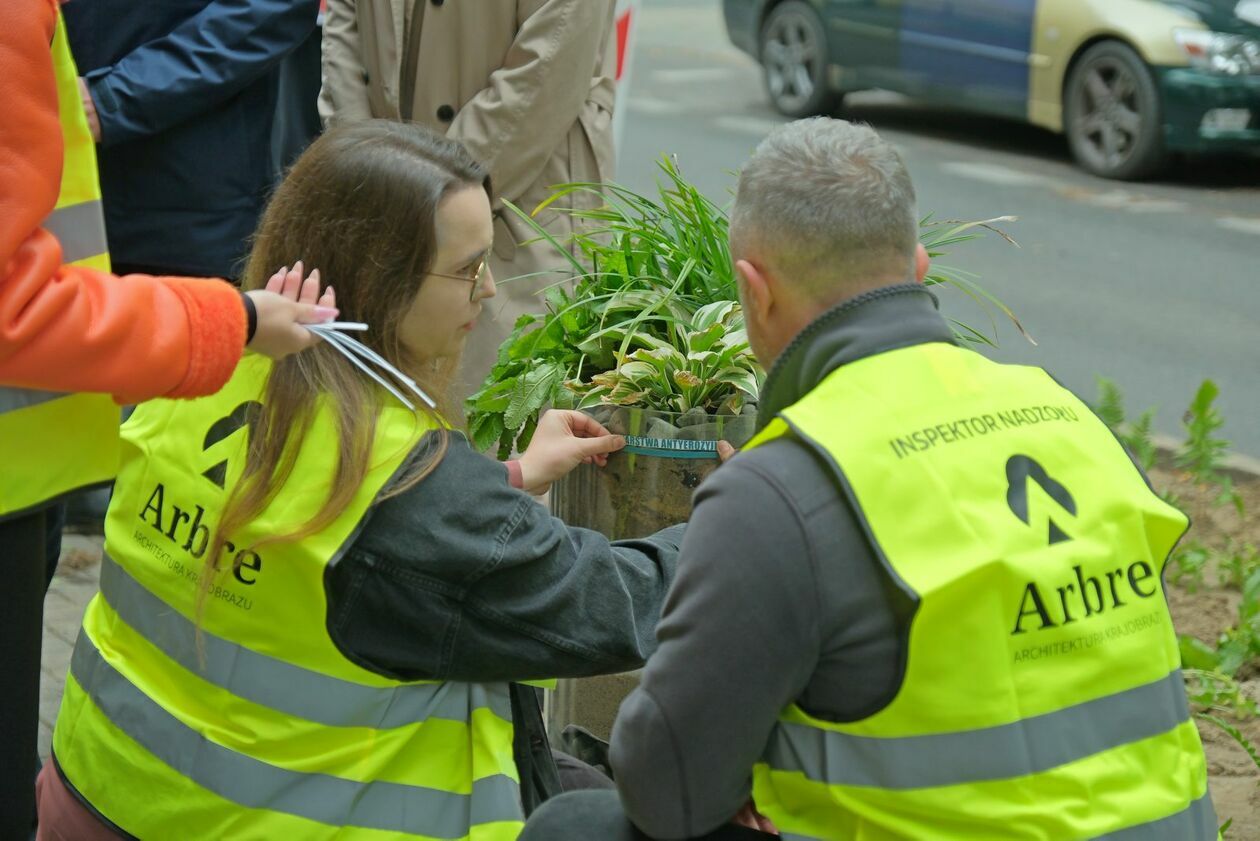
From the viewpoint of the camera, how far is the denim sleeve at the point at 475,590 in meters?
2.24

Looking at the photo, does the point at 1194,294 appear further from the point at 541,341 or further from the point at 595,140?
the point at 541,341

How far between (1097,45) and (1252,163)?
→ 4.69ft

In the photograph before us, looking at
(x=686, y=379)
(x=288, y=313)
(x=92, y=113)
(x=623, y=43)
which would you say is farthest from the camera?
(x=623, y=43)

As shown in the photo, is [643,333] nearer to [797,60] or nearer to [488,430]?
[488,430]

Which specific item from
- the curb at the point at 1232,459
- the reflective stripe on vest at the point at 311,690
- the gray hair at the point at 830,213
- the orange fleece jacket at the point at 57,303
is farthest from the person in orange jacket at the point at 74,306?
the curb at the point at 1232,459

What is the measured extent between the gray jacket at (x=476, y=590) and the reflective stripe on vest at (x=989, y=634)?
409 millimetres

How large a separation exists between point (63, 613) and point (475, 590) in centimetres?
269

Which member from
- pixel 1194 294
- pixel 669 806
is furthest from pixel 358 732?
pixel 1194 294

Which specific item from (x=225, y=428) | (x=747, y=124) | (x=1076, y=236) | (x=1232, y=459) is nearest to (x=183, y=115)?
(x=225, y=428)

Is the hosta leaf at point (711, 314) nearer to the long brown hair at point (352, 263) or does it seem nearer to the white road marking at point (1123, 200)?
the long brown hair at point (352, 263)

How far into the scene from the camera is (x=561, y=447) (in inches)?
112

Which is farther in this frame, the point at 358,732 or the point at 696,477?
the point at 696,477

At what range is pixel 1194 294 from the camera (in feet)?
26.4

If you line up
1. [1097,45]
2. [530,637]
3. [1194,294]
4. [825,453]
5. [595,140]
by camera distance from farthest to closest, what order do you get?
[1097,45], [1194,294], [595,140], [530,637], [825,453]
